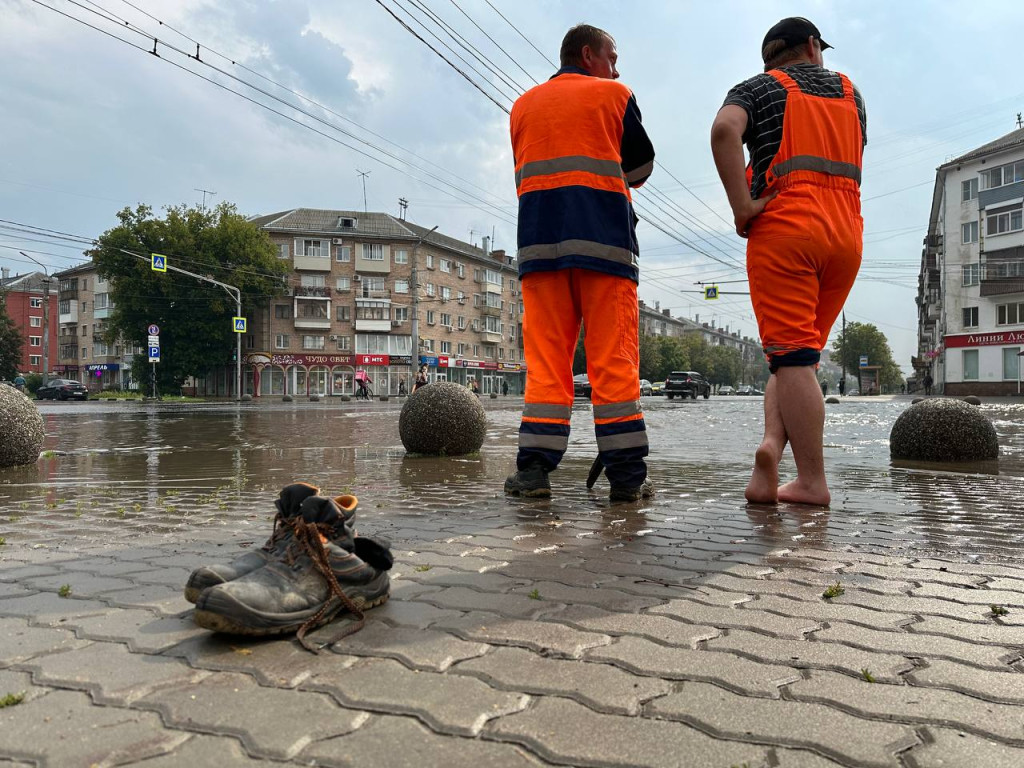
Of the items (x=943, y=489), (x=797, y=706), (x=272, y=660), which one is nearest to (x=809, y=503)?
(x=943, y=489)

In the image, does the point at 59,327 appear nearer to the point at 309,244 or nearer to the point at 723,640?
the point at 309,244

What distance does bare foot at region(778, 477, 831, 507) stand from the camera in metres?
3.79

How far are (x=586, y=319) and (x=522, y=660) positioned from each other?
8.20ft

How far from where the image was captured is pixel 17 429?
21.1 ft

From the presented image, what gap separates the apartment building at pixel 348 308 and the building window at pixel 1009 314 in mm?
40556

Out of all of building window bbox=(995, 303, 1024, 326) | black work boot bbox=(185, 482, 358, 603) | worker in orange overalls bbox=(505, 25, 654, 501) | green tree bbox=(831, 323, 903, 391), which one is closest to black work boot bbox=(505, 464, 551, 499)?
worker in orange overalls bbox=(505, 25, 654, 501)

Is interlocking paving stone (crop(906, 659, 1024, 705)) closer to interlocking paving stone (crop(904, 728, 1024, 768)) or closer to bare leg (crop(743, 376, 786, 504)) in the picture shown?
interlocking paving stone (crop(904, 728, 1024, 768))

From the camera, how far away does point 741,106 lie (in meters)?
3.73

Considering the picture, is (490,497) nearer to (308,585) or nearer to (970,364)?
(308,585)

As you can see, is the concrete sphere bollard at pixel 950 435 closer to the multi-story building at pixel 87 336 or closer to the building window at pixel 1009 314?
the building window at pixel 1009 314

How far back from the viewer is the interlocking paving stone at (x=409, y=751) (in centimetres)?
119

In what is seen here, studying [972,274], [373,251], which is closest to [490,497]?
[972,274]

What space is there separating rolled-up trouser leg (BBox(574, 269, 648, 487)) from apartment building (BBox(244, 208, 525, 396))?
55.3 metres

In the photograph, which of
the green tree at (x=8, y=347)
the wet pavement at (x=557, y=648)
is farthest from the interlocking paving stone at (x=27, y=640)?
the green tree at (x=8, y=347)
